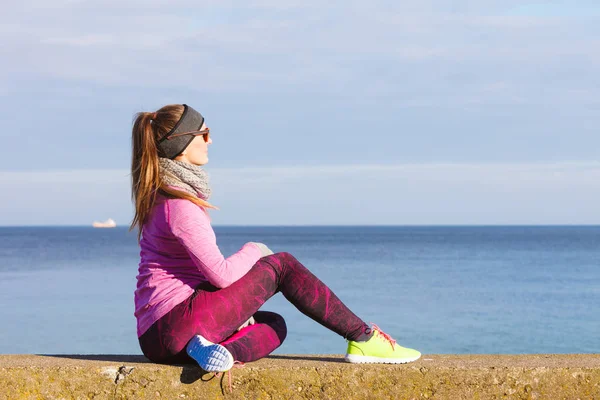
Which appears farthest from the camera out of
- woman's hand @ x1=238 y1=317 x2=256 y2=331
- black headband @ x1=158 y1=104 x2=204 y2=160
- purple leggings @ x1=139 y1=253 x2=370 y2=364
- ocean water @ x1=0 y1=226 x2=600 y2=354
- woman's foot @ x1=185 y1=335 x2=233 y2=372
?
ocean water @ x1=0 y1=226 x2=600 y2=354

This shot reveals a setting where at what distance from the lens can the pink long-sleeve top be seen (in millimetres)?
3760

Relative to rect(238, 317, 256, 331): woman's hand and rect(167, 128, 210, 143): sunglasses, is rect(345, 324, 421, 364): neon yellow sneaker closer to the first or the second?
rect(238, 317, 256, 331): woman's hand

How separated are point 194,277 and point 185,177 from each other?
21.0 inches

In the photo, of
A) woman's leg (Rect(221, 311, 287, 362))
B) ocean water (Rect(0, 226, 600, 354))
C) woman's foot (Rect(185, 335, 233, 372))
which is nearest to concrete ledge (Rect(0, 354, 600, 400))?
woman's leg (Rect(221, 311, 287, 362))

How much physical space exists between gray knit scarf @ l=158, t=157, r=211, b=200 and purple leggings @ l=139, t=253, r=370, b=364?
19.4 inches

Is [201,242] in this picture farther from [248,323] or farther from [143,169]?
[248,323]

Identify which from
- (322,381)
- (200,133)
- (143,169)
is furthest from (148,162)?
(322,381)

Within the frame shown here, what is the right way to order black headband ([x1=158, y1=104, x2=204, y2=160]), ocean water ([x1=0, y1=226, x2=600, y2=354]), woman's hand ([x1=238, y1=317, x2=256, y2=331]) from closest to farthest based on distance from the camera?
black headband ([x1=158, y1=104, x2=204, y2=160])
woman's hand ([x1=238, y1=317, x2=256, y2=331])
ocean water ([x1=0, y1=226, x2=600, y2=354])

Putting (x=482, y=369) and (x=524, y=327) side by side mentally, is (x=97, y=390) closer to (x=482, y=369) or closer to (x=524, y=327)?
(x=482, y=369)

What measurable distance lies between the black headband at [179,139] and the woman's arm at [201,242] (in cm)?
31

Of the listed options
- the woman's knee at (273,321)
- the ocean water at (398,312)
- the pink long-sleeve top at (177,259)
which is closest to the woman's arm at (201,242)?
the pink long-sleeve top at (177,259)

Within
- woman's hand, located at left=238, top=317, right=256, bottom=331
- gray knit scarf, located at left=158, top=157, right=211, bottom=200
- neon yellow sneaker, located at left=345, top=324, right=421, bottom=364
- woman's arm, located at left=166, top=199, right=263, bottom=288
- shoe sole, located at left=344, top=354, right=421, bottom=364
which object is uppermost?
gray knit scarf, located at left=158, top=157, right=211, bottom=200

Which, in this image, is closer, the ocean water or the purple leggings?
the purple leggings

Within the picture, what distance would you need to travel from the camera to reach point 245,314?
4.02 m
